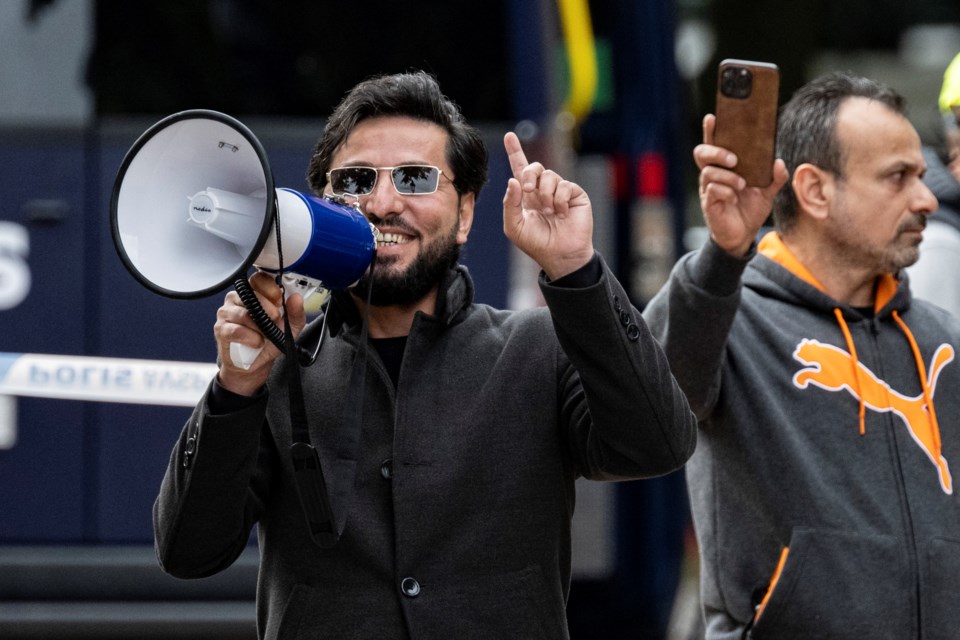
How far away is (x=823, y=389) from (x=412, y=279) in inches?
36.8

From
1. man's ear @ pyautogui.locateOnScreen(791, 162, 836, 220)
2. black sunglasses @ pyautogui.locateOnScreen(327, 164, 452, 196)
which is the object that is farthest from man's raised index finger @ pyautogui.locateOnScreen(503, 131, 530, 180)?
man's ear @ pyautogui.locateOnScreen(791, 162, 836, 220)

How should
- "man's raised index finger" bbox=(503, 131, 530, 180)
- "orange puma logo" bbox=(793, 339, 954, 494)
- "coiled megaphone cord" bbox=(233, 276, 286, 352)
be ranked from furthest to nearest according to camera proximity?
"orange puma logo" bbox=(793, 339, 954, 494) → "man's raised index finger" bbox=(503, 131, 530, 180) → "coiled megaphone cord" bbox=(233, 276, 286, 352)

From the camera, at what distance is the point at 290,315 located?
8.13 ft

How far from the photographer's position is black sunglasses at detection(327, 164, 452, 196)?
2.68 metres

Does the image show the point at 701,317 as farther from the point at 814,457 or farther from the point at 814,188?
the point at 814,188

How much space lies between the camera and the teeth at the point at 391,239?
2.68 meters

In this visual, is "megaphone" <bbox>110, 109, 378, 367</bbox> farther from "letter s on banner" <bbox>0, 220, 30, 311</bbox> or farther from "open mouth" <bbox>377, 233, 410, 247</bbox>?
"letter s on banner" <bbox>0, 220, 30, 311</bbox>

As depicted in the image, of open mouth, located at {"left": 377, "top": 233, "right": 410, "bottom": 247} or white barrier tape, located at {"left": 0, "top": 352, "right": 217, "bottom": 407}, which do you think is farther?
white barrier tape, located at {"left": 0, "top": 352, "right": 217, "bottom": 407}

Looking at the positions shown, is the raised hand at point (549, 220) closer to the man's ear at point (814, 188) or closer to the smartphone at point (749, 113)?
the smartphone at point (749, 113)

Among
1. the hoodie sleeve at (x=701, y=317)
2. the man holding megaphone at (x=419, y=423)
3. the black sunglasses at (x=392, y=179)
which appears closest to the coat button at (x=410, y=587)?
the man holding megaphone at (x=419, y=423)

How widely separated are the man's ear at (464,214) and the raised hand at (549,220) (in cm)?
27


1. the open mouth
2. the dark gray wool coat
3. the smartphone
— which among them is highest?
the smartphone

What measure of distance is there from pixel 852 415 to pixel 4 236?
8.07 feet

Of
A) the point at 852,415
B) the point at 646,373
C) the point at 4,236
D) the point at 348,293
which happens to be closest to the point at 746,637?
the point at 852,415
